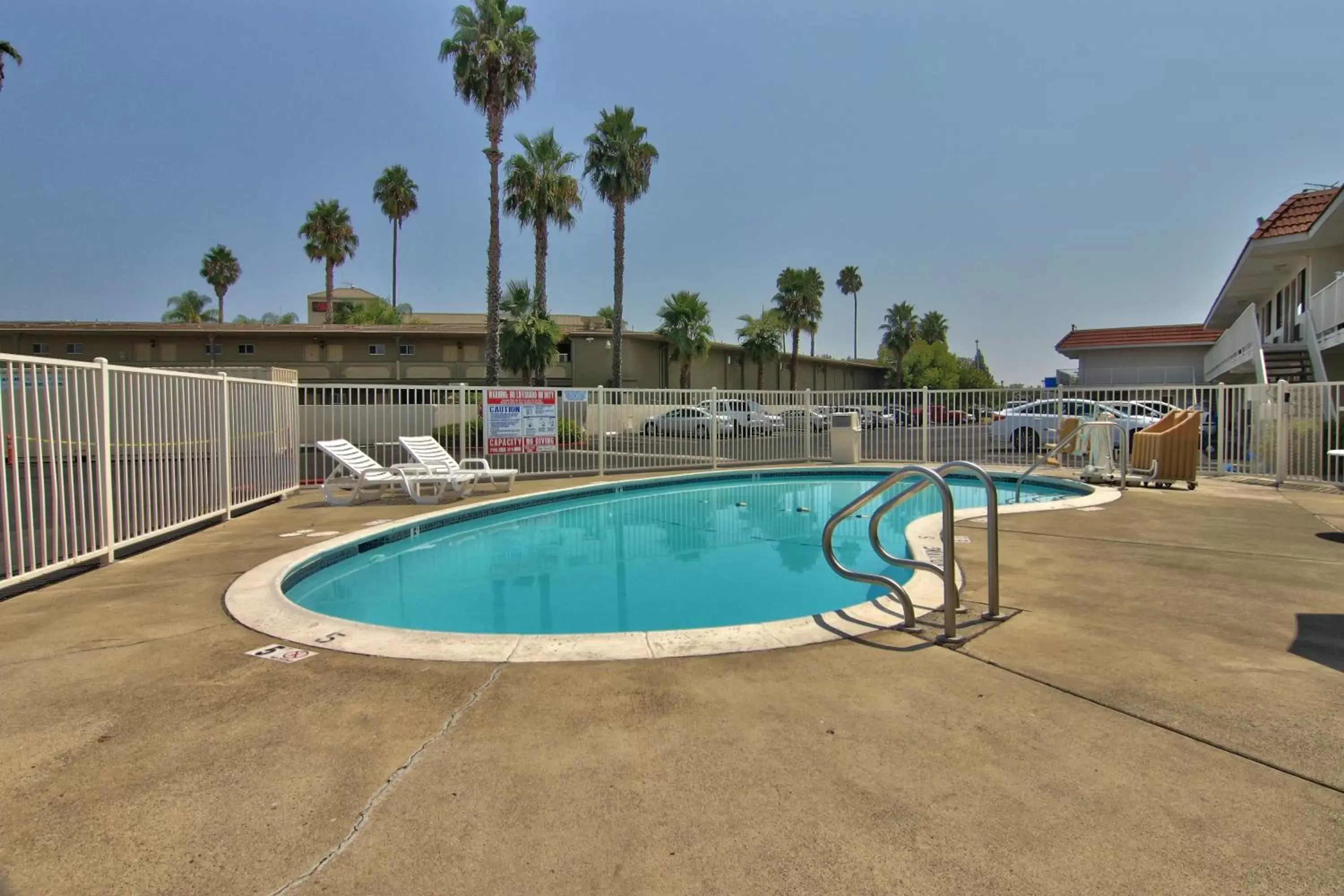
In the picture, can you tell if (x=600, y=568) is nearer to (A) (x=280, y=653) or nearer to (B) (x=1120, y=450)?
(A) (x=280, y=653)

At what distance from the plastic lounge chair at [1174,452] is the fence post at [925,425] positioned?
482cm

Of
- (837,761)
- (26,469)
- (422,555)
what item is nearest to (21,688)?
(26,469)

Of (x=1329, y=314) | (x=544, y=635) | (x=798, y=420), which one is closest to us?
(x=544, y=635)

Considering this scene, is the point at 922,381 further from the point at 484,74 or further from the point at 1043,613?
the point at 1043,613

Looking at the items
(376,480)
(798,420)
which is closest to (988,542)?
(376,480)

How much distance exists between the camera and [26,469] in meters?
5.12

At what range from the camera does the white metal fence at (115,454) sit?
5.51 meters

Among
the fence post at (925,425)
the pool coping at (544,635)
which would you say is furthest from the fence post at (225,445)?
the fence post at (925,425)

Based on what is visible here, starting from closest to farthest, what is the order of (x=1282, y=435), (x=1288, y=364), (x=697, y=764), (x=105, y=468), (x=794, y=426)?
(x=697, y=764), (x=105, y=468), (x=1282, y=435), (x=1288, y=364), (x=794, y=426)

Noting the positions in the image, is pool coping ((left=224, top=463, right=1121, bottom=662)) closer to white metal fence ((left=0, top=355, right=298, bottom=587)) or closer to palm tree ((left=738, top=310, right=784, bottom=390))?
white metal fence ((left=0, top=355, right=298, bottom=587))

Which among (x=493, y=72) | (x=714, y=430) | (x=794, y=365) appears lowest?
(x=714, y=430)

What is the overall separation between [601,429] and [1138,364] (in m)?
29.7

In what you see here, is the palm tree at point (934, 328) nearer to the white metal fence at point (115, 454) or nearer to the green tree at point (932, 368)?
→ the green tree at point (932, 368)

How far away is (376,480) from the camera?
10.6 meters
